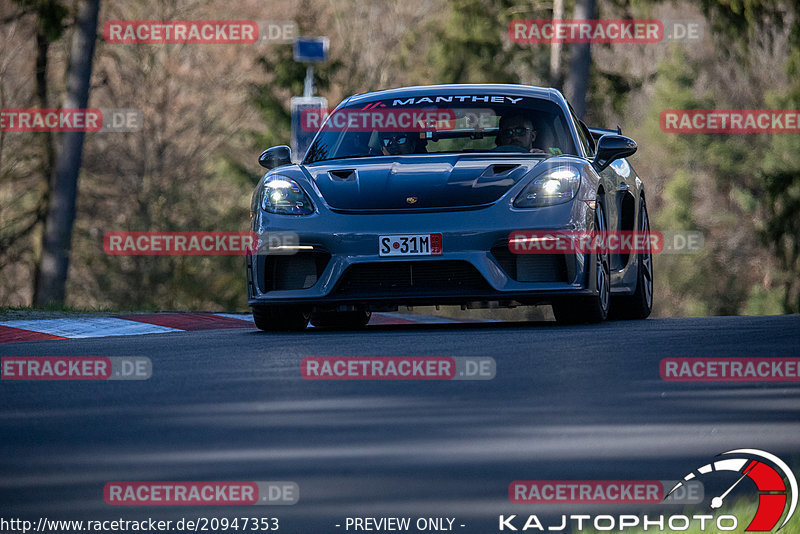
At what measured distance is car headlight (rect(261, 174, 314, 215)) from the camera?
8.45 metres

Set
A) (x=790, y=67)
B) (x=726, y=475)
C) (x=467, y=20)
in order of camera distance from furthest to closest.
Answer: (x=467, y=20), (x=790, y=67), (x=726, y=475)

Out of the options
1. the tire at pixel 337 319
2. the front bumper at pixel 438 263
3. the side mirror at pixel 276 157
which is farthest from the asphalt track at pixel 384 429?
the tire at pixel 337 319


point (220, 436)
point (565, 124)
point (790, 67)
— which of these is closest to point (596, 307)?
point (565, 124)

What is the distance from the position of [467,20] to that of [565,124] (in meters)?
20.2

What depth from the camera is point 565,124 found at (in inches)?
380

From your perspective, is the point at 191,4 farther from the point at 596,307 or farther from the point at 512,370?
the point at 512,370

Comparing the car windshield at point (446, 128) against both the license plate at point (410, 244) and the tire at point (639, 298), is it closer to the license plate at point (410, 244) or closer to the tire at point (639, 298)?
the license plate at point (410, 244)

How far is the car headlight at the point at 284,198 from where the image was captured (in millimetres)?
8453

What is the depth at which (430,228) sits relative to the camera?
8070mm

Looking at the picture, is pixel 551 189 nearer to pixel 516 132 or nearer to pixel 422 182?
pixel 422 182

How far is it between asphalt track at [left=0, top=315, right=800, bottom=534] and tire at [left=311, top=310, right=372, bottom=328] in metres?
2.94

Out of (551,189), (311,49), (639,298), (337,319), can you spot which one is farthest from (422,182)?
(311,49)

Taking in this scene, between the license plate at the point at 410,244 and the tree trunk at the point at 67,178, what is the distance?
16.5 metres

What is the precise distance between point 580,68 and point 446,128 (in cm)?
1594
